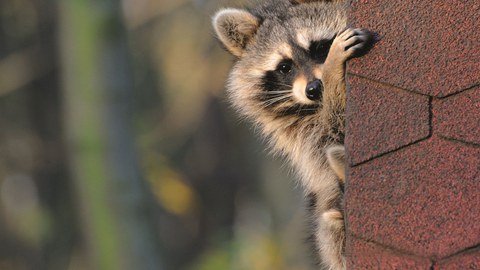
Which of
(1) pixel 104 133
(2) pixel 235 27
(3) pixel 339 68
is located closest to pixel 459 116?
(3) pixel 339 68

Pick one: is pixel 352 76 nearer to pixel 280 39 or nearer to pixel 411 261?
pixel 411 261

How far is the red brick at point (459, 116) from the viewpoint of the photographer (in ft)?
11.6

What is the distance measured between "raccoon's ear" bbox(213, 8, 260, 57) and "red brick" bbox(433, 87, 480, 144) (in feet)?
8.35

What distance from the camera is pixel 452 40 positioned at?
3.64 m

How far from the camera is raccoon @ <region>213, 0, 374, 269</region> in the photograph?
4578 mm

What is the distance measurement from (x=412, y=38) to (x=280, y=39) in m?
1.97

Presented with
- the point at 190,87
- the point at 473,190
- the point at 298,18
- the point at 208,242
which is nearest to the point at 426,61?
the point at 473,190

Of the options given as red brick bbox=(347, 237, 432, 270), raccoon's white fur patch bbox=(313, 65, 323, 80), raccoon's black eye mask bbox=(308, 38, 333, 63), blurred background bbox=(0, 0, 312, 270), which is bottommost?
blurred background bbox=(0, 0, 312, 270)

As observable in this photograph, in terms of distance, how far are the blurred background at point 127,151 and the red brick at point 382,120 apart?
3.08m

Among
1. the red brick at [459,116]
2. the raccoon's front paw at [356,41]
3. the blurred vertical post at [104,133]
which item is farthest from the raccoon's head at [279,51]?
the blurred vertical post at [104,133]

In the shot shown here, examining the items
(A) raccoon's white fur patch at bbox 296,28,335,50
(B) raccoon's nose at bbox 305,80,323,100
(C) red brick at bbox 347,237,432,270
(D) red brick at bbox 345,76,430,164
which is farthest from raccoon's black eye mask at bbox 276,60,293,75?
(C) red brick at bbox 347,237,432,270

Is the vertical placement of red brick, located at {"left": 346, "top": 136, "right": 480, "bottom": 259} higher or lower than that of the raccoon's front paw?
lower

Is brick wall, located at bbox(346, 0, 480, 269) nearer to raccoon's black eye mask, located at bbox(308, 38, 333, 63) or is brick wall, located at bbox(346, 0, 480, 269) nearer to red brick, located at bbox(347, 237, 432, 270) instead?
red brick, located at bbox(347, 237, 432, 270)

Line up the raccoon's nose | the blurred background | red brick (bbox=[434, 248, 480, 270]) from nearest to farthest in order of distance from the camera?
1. red brick (bbox=[434, 248, 480, 270])
2. the raccoon's nose
3. the blurred background
